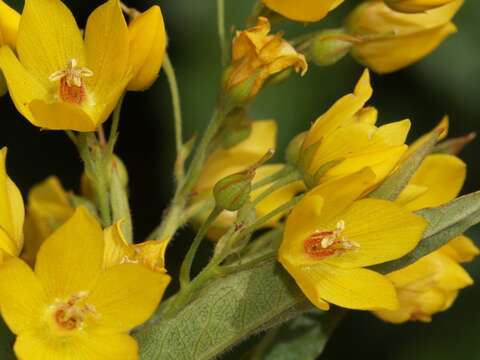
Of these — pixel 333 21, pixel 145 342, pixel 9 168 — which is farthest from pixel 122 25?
pixel 9 168

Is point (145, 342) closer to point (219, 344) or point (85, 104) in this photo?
point (219, 344)

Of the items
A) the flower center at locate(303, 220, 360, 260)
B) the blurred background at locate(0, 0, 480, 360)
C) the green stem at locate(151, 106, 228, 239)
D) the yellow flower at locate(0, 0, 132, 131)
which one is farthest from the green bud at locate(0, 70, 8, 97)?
the blurred background at locate(0, 0, 480, 360)

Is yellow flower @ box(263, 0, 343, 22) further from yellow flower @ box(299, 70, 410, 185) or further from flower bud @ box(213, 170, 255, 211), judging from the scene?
flower bud @ box(213, 170, 255, 211)

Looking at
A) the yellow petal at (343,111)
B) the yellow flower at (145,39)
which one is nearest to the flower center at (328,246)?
the yellow petal at (343,111)

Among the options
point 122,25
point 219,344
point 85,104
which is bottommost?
point 219,344

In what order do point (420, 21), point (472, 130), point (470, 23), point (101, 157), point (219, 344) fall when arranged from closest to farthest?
point (219, 344), point (101, 157), point (420, 21), point (470, 23), point (472, 130)

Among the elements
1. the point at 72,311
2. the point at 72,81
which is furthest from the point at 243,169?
the point at 72,311

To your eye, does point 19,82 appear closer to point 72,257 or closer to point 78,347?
point 72,257
